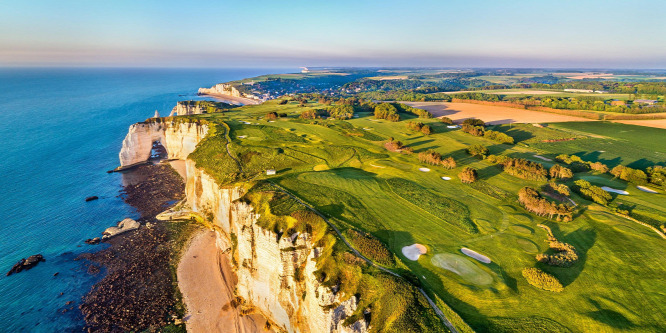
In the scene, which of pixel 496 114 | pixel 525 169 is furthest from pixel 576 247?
pixel 496 114

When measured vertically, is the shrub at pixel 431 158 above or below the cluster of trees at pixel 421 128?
below

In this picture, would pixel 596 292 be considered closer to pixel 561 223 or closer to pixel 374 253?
pixel 561 223

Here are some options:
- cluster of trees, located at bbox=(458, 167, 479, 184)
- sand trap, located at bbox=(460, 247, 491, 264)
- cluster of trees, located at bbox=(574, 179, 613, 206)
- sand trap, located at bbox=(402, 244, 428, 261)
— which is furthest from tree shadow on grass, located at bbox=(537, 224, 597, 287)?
cluster of trees, located at bbox=(458, 167, 479, 184)

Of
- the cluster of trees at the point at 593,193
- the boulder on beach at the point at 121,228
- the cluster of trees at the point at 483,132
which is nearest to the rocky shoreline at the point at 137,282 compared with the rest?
the boulder on beach at the point at 121,228

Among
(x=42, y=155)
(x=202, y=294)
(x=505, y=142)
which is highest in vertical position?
(x=505, y=142)

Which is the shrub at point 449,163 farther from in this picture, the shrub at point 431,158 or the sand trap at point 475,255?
the sand trap at point 475,255

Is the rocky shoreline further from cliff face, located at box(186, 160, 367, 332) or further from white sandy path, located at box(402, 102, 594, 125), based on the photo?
white sandy path, located at box(402, 102, 594, 125)

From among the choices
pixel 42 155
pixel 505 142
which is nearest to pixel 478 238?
pixel 505 142
